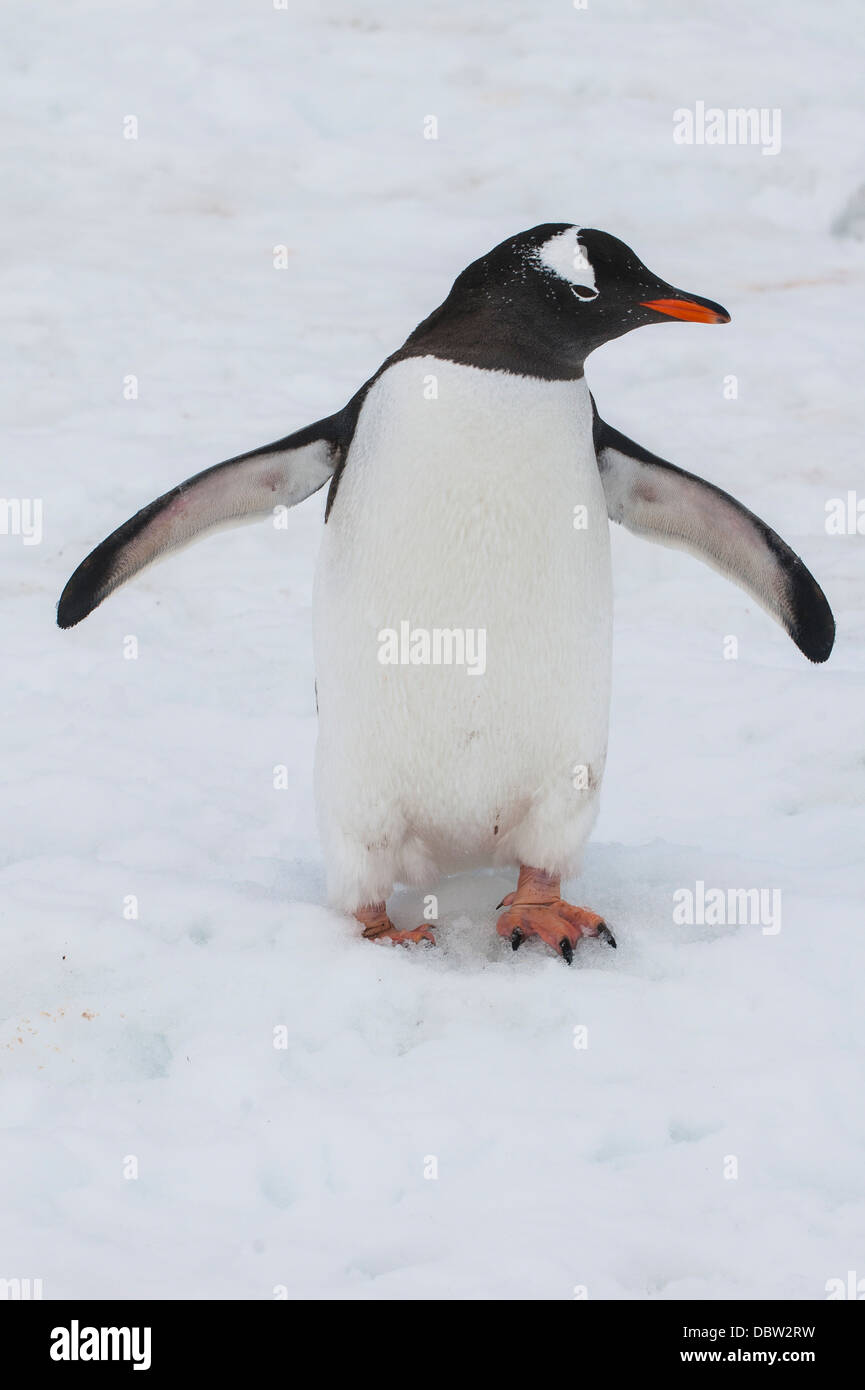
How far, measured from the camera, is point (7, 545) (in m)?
5.14

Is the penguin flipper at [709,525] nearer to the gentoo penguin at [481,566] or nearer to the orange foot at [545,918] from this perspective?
the gentoo penguin at [481,566]

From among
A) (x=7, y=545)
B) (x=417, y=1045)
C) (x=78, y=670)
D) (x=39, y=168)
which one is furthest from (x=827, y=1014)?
(x=39, y=168)

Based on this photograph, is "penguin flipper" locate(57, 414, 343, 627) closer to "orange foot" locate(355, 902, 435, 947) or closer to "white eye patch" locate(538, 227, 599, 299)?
"white eye patch" locate(538, 227, 599, 299)

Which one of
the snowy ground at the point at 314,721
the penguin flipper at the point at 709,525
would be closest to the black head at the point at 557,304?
the penguin flipper at the point at 709,525

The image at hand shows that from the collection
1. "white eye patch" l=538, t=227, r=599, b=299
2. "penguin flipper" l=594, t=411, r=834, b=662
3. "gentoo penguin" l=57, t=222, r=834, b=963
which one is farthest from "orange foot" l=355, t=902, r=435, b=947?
"white eye patch" l=538, t=227, r=599, b=299

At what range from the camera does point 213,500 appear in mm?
2746

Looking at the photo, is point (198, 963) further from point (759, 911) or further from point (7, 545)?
point (7, 545)

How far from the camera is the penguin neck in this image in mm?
2443

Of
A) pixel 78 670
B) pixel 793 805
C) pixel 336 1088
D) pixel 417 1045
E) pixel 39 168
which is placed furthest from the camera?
pixel 39 168

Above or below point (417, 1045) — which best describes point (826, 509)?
above

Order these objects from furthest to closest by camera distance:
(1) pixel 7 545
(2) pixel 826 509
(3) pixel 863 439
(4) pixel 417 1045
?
1. (3) pixel 863 439
2. (2) pixel 826 509
3. (1) pixel 7 545
4. (4) pixel 417 1045

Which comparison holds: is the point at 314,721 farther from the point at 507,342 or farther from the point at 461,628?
the point at 507,342

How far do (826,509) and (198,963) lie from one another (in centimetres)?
394

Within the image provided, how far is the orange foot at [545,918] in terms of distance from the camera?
2529 millimetres
